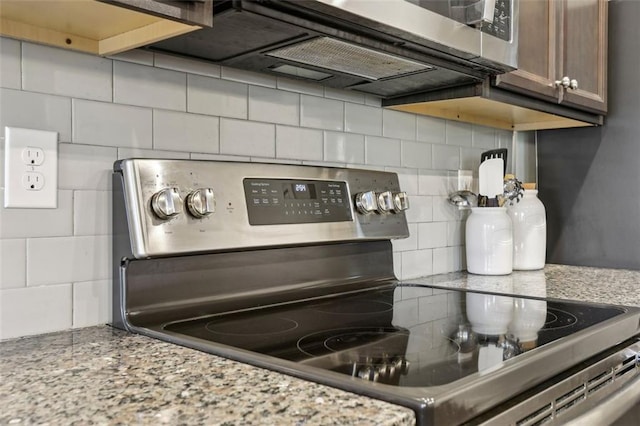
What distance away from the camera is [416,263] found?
1.76 metres

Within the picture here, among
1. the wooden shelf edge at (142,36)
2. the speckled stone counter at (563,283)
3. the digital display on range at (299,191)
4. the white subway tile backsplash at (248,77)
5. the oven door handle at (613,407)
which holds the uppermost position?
the white subway tile backsplash at (248,77)

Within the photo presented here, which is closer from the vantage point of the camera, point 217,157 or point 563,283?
point 217,157

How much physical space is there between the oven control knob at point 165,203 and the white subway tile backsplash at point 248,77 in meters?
0.35

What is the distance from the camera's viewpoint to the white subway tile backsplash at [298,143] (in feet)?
4.52

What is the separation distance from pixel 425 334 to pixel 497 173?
940 millimetres

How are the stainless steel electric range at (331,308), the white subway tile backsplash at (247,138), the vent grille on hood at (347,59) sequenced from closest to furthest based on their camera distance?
the stainless steel electric range at (331,308) → the vent grille on hood at (347,59) → the white subway tile backsplash at (247,138)

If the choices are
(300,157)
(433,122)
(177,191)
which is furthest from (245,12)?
(433,122)

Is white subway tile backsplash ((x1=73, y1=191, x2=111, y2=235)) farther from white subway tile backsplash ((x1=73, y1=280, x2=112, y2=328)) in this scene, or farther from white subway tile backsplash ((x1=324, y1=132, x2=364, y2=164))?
white subway tile backsplash ((x1=324, y1=132, x2=364, y2=164))

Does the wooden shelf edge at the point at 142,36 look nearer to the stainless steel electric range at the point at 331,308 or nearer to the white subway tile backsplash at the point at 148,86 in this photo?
the white subway tile backsplash at the point at 148,86

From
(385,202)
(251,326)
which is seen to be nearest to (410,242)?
(385,202)

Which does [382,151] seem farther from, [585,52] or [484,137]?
[585,52]

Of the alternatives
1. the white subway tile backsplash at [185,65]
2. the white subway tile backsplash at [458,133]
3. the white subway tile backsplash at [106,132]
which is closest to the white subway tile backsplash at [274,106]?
the white subway tile backsplash at [106,132]

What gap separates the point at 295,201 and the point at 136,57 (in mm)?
428

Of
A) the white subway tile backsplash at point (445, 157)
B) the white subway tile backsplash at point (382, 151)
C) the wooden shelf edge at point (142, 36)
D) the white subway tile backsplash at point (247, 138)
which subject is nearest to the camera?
the wooden shelf edge at point (142, 36)
